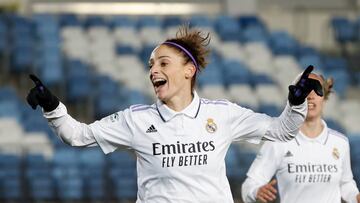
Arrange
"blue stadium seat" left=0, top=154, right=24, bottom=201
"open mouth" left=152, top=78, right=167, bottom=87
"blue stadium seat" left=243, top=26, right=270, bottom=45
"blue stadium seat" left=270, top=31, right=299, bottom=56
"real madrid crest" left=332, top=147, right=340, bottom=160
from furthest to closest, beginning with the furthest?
1. "blue stadium seat" left=243, top=26, right=270, bottom=45
2. "blue stadium seat" left=270, top=31, right=299, bottom=56
3. "blue stadium seat" left=0, top=154, right=24, bottom=201
4. "real madrid crest" left=332, top=147, right=340, bottom=160
5. "open mouth" left=152, top=78, right=167, bottom=87

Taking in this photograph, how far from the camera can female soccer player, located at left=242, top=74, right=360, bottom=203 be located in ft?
21.1

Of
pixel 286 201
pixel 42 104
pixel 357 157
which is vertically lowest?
pixel 357 157

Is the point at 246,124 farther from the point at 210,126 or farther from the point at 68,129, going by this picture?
the point at 68,129

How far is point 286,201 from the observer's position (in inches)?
255

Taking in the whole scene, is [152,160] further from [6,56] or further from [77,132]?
[6,56]

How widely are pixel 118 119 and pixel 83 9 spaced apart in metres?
12.9

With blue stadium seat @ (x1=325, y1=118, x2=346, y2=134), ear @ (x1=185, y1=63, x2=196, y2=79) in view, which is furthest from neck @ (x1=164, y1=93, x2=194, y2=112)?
blue stadium seat @ (x1=325, y1=118, x2=346, y2=134)

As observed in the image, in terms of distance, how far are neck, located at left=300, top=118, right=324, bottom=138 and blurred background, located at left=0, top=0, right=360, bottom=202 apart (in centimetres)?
633

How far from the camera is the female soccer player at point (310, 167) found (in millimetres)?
6422

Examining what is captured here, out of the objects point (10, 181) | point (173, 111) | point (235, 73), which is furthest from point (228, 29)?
point (173, 111)

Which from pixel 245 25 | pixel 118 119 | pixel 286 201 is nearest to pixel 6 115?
pixel 245 25

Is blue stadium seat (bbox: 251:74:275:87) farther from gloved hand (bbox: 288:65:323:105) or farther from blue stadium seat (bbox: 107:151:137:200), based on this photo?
gloved hand (bbox: 288:65:323:105)

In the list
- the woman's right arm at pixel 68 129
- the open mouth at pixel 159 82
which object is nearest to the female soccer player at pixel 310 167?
the open mouth at pixel 159 82

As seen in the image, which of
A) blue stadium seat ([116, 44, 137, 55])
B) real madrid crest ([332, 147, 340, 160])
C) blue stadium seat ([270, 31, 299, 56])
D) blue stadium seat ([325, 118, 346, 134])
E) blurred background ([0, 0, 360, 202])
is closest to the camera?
real madrid crest ([332, 147, 340, 160])
